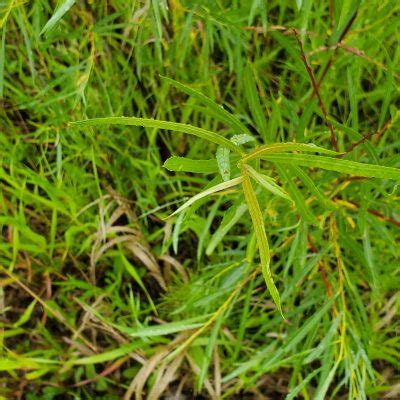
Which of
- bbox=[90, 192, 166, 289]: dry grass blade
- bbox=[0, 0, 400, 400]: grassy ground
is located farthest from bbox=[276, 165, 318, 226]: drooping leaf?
bbox=[90, 192, 166, 289]: dry grass blade

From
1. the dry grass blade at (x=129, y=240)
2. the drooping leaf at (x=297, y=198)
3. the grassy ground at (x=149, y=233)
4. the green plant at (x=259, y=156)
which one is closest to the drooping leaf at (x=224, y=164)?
the green plant at (x=259, y=156)

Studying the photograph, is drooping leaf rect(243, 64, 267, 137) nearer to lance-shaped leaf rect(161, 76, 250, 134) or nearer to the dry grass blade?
lance-shaped leaf rect(161, 76, 250, 134)

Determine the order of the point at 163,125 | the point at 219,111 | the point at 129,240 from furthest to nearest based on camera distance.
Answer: the point at 129,240
the point at 219,111
the point at 163,125

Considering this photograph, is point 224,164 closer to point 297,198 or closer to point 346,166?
point 346,166

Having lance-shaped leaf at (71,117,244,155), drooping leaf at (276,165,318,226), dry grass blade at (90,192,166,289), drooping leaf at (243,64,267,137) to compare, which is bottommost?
dry grass blade at (90,192,166,289)

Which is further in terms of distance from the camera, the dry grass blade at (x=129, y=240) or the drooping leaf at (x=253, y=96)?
the dry grass blade at (x=129, y=240)

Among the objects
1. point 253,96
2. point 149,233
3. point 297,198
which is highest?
point 253,96

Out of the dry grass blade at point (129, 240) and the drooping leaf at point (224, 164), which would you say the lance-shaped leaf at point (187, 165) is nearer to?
the drooping leaf at point (224, 164)

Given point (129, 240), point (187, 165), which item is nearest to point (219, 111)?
point (187, 165)
